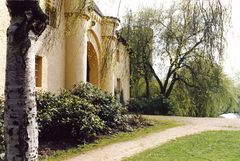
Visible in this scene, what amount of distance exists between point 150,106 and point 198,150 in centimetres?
1588

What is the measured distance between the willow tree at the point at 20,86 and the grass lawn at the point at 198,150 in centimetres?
607

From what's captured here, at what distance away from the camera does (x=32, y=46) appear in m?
2.97

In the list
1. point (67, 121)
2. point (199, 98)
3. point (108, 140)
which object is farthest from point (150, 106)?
point (67, 121)

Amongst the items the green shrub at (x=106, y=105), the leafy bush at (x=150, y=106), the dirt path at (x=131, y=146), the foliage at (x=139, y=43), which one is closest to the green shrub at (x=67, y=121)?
the dirt path at (x=131, y=146)

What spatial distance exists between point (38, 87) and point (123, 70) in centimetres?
1016

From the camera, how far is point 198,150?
9.97 metres

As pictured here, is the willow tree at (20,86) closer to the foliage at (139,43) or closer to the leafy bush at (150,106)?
the foliage at (139,43)

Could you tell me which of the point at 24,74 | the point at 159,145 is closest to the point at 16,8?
the point at 24,74

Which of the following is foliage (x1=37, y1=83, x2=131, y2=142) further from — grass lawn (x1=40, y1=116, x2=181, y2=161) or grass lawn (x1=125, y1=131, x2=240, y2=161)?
grass lawn (x1=125, y1=131, x2=240, y2=161)

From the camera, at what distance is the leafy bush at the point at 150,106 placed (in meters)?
25.5

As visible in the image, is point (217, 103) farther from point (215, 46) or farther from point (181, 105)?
point (215, 46)

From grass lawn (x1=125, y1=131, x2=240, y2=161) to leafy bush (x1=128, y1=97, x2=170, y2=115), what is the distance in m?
12.9

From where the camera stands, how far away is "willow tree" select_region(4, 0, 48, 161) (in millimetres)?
2797

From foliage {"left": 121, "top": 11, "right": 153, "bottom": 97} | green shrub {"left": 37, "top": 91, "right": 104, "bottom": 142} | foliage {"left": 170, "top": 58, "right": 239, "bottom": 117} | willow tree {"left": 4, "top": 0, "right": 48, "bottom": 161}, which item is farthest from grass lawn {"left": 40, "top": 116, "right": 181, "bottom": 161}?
foliage {"left": 170, "top": 58, "right": 239, "bottom": 117}
